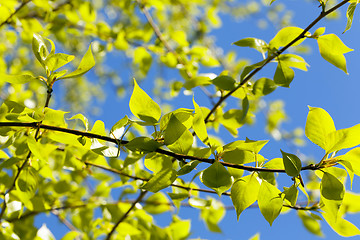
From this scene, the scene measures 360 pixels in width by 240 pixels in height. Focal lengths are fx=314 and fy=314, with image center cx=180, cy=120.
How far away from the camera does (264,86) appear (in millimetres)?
645

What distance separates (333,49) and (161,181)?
0.37m

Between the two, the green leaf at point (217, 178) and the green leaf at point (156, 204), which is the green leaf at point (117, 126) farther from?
the green leaf at point (156, 204)

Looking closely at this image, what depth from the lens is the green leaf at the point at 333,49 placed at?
1.75 feet

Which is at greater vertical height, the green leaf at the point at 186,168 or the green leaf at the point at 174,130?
the green leaf at the point at 174,130

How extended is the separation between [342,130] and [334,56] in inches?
6.9

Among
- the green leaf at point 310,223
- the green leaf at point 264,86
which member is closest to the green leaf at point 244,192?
the green leaf at point 264,86

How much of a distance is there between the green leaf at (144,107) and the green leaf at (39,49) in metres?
0.19

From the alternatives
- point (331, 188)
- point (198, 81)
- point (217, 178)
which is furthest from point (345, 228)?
point (198, 81)

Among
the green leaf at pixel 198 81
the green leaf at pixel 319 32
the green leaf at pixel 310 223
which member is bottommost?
the green leaf at pixel 310 223

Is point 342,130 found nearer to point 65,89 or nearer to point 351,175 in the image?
point 351,175

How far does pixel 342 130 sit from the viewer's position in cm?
43

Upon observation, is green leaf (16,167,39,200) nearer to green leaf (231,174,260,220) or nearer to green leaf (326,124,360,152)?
green leaf (231,174,260,220)

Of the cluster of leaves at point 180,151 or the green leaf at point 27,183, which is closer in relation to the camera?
the cluster of leaves at point 180,151

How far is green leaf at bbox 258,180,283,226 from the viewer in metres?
0.46
